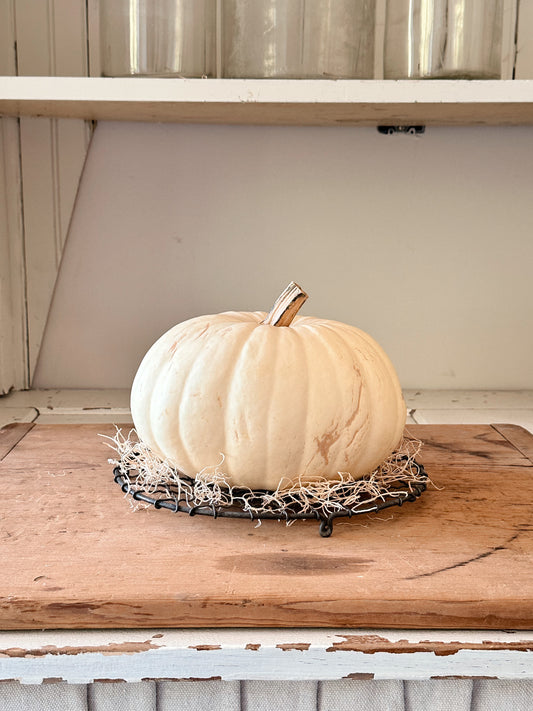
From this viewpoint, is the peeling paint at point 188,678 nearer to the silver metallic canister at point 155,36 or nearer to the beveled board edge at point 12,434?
the beveled board edge at point 12,434

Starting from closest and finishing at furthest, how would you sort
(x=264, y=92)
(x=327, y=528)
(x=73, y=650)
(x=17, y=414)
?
(x=73, y=650) → (x=327, y=528) → (x=264, y=92) → (x=17, y=414)

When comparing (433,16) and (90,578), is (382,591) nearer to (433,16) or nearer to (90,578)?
(90,578)

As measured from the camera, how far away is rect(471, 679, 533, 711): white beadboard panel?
20.0 inches

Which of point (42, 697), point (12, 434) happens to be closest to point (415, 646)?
point (42, 697)

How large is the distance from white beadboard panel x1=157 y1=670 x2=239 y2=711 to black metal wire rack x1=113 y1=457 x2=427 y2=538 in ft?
0.46

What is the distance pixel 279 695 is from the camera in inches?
20.2

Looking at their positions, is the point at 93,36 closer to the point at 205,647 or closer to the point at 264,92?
→ the point at 264,92

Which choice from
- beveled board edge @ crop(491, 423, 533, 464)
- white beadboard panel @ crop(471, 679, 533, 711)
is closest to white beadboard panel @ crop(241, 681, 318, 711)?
white beadboard panel @ crop(471, 679, 533, 711)

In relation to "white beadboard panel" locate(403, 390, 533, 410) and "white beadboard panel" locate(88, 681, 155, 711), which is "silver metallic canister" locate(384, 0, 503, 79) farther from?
"white beadboard panel" locate(88, 681, 155, 711)

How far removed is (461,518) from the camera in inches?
25.3

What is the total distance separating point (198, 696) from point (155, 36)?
71 centimetres

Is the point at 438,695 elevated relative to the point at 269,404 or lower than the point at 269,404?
lower

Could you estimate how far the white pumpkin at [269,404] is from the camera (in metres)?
0.62

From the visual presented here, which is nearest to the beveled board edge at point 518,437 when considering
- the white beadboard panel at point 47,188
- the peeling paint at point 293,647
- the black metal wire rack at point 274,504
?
the black metal wire rack at point 274,504
